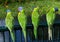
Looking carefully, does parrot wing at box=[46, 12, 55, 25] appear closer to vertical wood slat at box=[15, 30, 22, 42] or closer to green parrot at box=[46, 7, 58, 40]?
green parrot at box=[46, 7, 58, 40]

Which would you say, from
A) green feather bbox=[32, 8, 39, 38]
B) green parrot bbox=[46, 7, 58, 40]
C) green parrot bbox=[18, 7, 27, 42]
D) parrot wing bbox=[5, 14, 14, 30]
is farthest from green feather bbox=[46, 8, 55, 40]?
parrot wing bbox=[5, 14, 14, 30]

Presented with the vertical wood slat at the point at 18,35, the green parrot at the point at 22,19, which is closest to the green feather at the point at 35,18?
the green parrot at the point at 22,19

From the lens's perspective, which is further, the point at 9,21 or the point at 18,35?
the point at 18,35

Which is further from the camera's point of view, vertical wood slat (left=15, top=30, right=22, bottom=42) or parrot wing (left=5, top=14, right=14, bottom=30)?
vertical wood slat (left=15, top=30, right=22, bottom=42)

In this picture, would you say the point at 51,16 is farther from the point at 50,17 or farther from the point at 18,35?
the point at 18,35

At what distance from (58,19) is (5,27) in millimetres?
564

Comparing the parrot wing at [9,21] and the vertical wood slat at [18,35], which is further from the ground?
the parrot wing at [9,21]

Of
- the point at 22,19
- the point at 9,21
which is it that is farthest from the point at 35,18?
the point at 9,21

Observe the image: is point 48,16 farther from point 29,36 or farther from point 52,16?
point 29,36

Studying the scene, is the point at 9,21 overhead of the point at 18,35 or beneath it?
overhead

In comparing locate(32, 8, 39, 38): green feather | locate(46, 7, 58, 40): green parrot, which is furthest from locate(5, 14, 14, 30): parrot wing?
locate(46, 7, 58, 40): green parrot

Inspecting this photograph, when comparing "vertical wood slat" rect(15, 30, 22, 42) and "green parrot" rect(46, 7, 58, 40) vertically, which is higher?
"green parrot" rect(46, 7, 58, 40)

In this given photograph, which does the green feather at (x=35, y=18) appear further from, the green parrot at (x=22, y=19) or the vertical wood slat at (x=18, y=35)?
the vertical wood slat at (x=18, y=35)

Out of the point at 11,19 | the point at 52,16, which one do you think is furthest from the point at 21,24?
the point at 52,16
